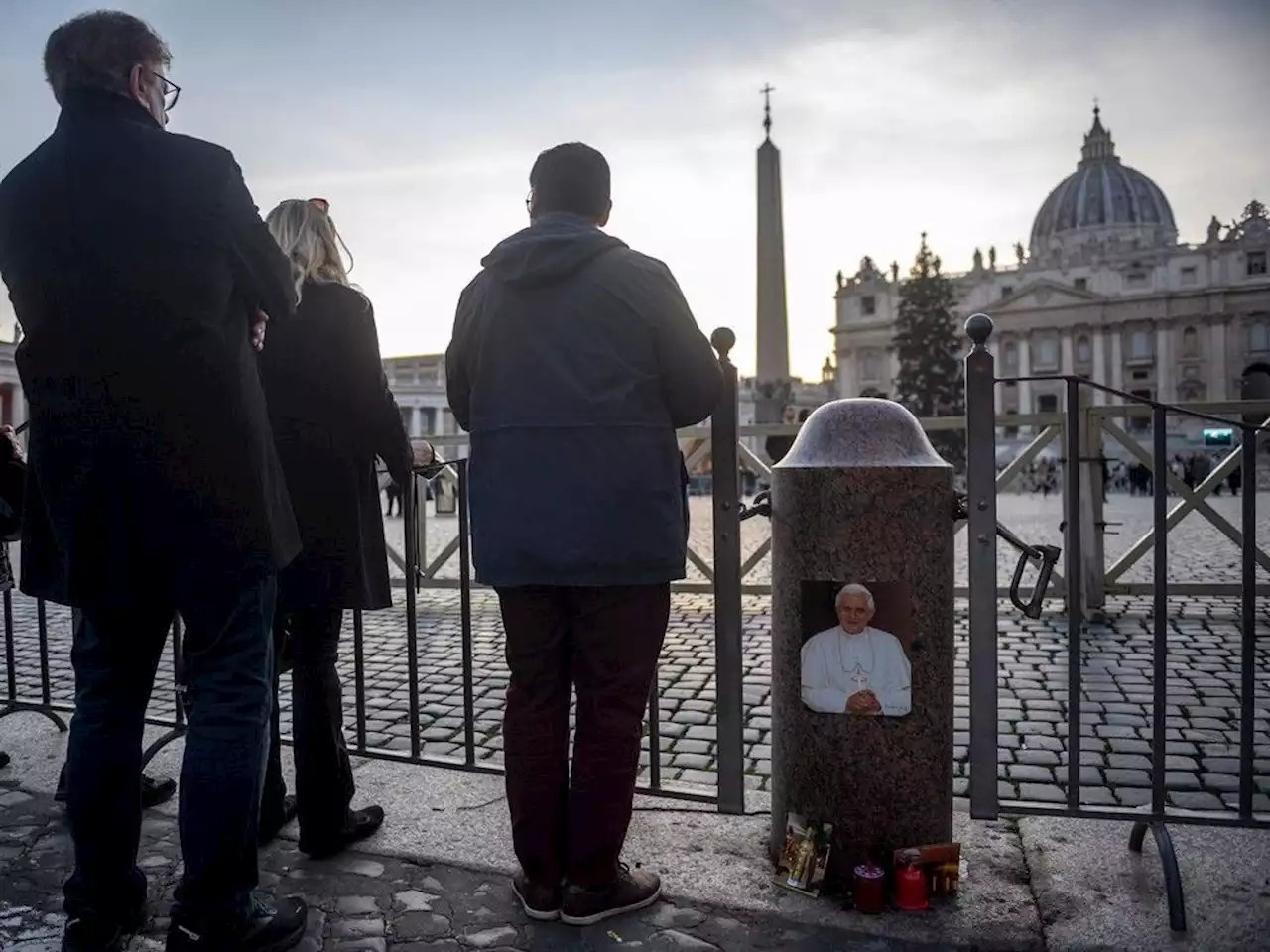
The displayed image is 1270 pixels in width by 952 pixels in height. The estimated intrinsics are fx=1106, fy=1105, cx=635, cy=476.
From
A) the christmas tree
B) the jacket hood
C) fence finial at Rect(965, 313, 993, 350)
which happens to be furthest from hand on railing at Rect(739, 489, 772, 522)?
the christmas tree

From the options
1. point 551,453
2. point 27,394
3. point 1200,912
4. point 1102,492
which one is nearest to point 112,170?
point 27,394

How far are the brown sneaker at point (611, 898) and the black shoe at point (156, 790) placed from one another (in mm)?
1665

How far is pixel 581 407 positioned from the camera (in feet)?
8.30

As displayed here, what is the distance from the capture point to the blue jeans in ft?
7.91

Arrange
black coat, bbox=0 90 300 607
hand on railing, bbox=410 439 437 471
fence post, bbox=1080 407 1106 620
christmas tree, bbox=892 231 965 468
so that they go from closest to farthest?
1. black coat, bbox=0 90 300 607
2. hand on railing, bbox=410 439 437 471
3. fence post, bbox=1080 407 1106 620
4. christmas tree, bbox=892 231 965 468

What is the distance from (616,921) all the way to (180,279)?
1792mm

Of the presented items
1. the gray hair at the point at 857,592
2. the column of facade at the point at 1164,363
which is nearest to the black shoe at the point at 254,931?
the gray hair at the point at 857,592

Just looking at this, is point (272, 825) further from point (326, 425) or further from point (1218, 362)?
point (1218, 362)

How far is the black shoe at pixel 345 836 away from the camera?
3.11m

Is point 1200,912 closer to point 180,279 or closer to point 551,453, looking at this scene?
point 551,453

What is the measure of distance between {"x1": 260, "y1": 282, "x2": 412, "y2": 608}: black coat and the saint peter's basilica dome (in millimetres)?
106788

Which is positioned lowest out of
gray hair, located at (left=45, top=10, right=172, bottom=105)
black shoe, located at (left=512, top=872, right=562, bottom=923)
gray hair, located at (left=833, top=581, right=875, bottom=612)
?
black shoe, located at (left=512, top=872, right=562, bottom=923)

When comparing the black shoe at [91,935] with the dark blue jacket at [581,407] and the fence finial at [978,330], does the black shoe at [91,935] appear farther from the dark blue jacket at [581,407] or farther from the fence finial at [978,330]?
the fence finial at [978,330]

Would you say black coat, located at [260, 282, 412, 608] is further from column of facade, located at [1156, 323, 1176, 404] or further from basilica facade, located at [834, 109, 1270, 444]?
column of facade, located at [1156, 323, 1176, 404]
